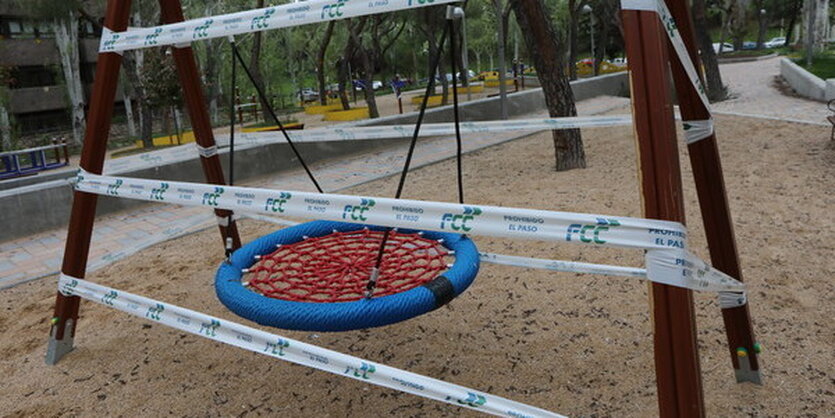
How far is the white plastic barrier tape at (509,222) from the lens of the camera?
1381 mm

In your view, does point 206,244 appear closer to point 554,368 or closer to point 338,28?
point 554,368

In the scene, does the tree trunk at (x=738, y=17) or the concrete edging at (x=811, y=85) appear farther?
the tree trunk at (x=738, y=17)

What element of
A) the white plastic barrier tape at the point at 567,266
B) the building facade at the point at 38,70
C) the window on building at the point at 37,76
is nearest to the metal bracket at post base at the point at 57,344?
the white plastic barrier tape at the point at 567,266

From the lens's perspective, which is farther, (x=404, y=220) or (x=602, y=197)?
(x=602, y=197)

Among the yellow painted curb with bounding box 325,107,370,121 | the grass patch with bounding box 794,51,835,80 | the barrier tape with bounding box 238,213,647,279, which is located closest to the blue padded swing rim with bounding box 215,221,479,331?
the barrier tape with bounding box 238,213,647,279

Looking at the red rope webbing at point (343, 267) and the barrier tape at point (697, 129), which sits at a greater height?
the barrier tape at point (697, 129)

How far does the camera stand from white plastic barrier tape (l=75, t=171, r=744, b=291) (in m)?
1.38

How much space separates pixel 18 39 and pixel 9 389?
32.1 metres

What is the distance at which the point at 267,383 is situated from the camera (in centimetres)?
280

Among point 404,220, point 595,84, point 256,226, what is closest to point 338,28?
point 595,84

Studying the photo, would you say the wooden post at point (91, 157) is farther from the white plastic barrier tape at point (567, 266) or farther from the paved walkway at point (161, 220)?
the white plastic barrier tape at point (567, 266)

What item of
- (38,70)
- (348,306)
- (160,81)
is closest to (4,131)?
(160,81)

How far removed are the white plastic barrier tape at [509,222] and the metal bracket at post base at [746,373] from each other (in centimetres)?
73

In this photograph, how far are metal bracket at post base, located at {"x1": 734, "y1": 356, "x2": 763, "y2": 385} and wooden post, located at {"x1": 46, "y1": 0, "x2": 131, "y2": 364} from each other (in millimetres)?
3190
